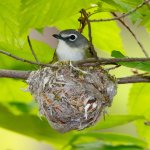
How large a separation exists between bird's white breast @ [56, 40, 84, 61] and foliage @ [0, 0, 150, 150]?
1.22ft

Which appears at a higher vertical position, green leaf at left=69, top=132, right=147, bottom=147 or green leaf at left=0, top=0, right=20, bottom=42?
green leaf at left=0, top=0, right=20, bottom=42

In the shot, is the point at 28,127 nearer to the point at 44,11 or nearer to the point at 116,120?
the point at 116,120

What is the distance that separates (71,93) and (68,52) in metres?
0.48

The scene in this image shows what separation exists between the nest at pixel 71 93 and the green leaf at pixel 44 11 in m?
0.81

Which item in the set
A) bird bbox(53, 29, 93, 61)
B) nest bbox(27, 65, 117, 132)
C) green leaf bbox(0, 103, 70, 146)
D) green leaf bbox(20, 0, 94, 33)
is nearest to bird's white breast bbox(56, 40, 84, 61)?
bird bbox(53, 29, 93, 61)

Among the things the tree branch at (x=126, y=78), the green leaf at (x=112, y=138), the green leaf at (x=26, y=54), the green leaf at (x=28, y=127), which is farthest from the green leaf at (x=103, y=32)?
the green leaf at (x=28, y=127)

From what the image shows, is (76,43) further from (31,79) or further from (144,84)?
(144,84)

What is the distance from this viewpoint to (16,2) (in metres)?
2.05

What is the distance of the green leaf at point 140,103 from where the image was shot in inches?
95.8

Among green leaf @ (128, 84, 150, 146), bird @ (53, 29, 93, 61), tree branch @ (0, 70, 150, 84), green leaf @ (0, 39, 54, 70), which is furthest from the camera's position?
bird @ (53, 29, 93, 61)

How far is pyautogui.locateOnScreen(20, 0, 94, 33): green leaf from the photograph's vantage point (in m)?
1.74

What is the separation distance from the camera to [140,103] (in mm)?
2475

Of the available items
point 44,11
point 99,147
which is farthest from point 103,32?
point 44,11

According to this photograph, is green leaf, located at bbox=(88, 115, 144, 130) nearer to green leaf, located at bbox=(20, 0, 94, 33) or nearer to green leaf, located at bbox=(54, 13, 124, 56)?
green leaf, located at bbox=(54, 13, 124, 56)
